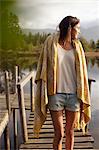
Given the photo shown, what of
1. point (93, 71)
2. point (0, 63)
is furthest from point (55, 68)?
point (93, 71)

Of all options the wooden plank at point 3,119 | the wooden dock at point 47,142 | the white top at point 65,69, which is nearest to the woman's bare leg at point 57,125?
the white top at point 65,69

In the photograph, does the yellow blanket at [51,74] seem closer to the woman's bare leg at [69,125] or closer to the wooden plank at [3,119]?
the woman's bare leg at [69,125]

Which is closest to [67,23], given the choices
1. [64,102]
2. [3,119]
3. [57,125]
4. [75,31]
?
[75,31]

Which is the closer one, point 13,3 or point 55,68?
point 13,3

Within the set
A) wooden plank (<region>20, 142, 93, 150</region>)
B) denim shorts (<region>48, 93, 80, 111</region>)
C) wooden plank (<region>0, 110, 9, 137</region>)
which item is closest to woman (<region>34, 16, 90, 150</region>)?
denim shorts (<region>48, 93, 80, 111</region>)

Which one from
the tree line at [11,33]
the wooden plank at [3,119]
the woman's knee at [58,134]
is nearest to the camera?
the tree line at [11,33]

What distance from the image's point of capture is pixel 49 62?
1.69 m

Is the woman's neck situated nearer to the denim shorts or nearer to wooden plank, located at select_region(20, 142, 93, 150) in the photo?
the denim shorts

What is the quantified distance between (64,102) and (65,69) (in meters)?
0.15

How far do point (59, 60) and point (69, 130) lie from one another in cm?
35

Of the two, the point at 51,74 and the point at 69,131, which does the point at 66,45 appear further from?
the point at 69,131

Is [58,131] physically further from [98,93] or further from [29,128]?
[98,93]

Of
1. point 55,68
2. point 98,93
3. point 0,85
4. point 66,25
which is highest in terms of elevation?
point 66,25

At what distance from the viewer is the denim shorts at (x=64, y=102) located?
5.49 ft
